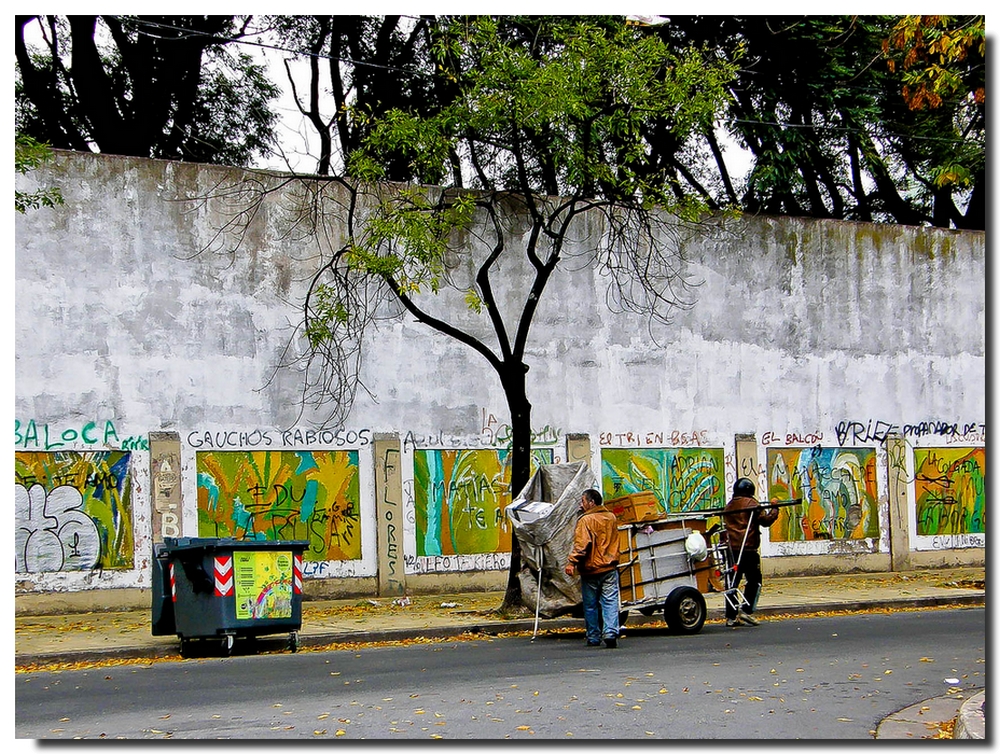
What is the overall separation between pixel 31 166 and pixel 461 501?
8012 mm

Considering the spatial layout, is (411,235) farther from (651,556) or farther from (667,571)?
(667,571)

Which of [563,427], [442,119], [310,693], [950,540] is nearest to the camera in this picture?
[310,693]

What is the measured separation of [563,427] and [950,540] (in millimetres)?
8554

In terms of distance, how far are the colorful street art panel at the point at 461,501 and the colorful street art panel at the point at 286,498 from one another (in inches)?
42.5

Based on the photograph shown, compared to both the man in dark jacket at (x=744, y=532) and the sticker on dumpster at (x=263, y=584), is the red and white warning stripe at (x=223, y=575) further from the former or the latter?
the man in dark jacket at (x=744, y=532)

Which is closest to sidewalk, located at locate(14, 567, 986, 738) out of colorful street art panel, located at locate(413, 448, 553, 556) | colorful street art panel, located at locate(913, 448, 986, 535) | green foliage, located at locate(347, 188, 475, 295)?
colorful street art panel, located at locate(413, 448, 553, 556)

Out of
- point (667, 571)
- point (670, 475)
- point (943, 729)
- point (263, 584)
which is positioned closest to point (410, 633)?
point (263, 584)

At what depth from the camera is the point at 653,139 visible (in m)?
26.8

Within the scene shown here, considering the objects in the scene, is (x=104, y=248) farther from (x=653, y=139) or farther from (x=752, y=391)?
(x=653, y=139)

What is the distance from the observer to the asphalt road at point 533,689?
812cm

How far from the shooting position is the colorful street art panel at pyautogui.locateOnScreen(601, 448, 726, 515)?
20.3 meters

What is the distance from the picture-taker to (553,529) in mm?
13695

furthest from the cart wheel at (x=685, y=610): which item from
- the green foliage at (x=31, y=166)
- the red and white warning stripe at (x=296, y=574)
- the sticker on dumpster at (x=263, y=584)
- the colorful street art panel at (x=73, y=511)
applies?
the green foliage at (x=31, y=166)

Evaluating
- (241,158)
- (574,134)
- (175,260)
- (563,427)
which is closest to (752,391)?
(563,427)
